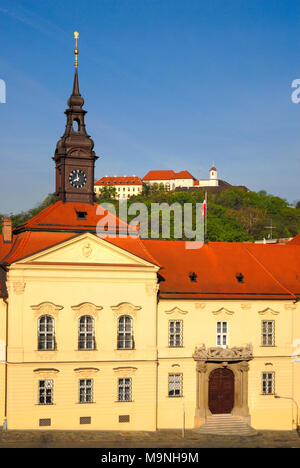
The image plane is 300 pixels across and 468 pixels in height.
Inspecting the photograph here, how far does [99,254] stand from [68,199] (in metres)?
4.81

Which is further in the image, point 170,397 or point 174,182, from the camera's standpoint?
point 174,182

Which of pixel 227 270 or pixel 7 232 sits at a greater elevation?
pixel 7 232

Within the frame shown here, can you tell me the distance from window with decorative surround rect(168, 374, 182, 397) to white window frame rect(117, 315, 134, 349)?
3.43 m

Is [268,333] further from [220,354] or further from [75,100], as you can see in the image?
[75,100]

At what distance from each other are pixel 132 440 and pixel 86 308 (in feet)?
25.1

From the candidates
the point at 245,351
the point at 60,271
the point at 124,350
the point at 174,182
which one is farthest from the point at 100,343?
the point at 174,182

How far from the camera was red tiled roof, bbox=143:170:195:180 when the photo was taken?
19700cm

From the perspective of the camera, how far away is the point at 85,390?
41344mm

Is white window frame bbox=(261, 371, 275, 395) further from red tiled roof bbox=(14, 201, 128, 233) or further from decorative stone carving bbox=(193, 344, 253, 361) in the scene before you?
red tiled roof bbox=(14, 201, 128, 233)

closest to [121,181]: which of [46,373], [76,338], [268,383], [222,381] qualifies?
[268,383]

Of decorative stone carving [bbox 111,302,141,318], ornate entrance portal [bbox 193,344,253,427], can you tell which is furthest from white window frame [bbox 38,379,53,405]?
ornate entrance portal [bbox 193,344,253,427]

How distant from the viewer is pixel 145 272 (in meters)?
42.7
